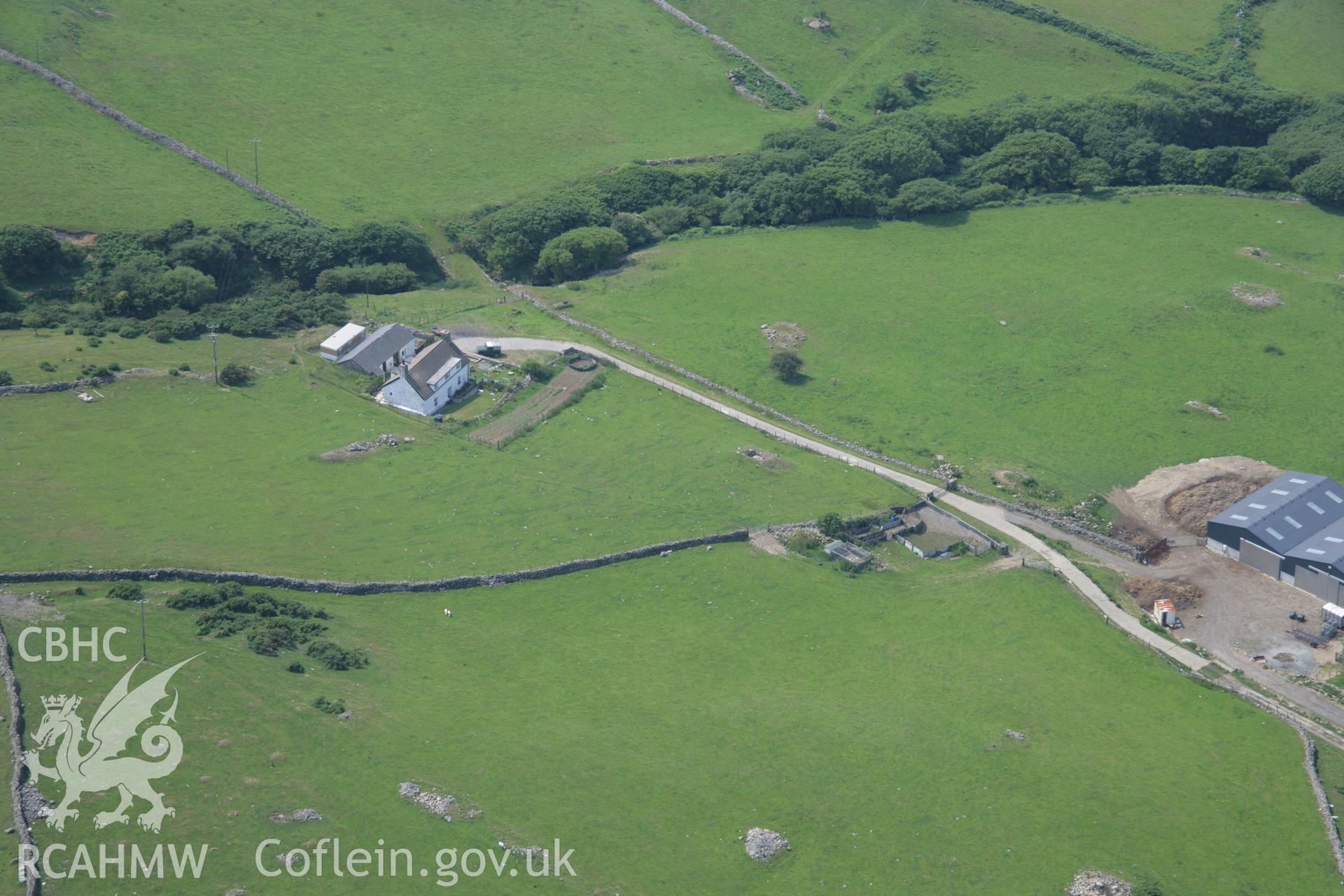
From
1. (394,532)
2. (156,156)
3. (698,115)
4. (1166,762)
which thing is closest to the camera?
(1166,762)

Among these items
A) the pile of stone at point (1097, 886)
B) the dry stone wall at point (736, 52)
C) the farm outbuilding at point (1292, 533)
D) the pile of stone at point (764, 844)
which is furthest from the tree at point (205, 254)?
the pile of stone at point (1097, 886)

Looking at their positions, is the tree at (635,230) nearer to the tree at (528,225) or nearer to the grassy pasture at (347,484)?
the tree at (528,225)

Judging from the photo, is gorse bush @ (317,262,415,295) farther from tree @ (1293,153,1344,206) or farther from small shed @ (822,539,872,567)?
tree @ (1293,153,1344,206)

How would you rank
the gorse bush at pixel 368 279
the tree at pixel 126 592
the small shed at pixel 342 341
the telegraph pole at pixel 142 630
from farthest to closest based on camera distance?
the gorse bush at pixel 368 279 → the small shed at pixel 342 341 → the tree at pixel 126 592 → the telegraph pole at pixel 142 630

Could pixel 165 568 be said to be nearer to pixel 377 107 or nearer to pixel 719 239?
pixel 719 239

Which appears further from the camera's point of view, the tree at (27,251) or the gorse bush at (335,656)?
the tree at (27,251)

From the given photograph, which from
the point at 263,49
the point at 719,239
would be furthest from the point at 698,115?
the point at 263,49

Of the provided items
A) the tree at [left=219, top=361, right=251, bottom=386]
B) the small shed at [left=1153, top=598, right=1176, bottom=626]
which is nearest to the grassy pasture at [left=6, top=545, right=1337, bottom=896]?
the small shed at [left=1153, top=598, right=1176, bottom=626]

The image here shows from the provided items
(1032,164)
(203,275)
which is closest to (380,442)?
(203,275)
